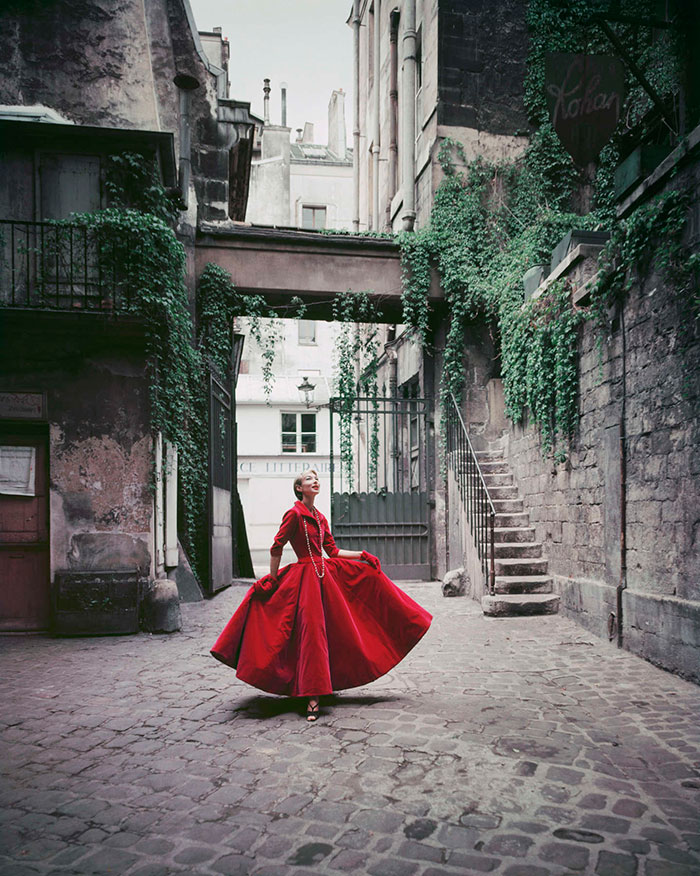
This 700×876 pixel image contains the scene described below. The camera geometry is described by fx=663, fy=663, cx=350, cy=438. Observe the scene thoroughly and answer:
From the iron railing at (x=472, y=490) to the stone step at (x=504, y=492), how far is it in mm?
282

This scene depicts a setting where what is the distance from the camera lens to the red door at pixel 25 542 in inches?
299

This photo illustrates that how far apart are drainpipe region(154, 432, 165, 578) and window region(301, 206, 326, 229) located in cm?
2148

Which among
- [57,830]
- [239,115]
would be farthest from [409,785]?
[239,115]

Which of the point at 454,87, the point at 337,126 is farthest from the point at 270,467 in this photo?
the point at 337,126

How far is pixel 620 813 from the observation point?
9.80 feet

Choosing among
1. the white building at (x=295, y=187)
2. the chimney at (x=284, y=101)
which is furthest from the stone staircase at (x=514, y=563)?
the chimney at (x=284, y=101)

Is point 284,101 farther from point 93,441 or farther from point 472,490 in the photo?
point 93,441

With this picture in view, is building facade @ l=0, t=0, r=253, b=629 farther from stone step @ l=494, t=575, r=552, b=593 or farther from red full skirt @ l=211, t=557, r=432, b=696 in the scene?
stone step @ l=494, t=575, r=552, b=593

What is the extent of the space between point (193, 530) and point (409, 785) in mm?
7434

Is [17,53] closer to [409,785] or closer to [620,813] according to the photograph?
[409,785]

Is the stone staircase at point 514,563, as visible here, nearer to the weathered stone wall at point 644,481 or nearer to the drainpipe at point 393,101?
the weathered stone wall at point 644,481

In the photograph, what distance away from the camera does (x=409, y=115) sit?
13.5m

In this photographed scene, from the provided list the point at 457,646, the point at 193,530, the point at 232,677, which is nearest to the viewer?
the point at 232,677

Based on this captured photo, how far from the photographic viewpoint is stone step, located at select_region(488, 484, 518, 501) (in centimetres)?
988
